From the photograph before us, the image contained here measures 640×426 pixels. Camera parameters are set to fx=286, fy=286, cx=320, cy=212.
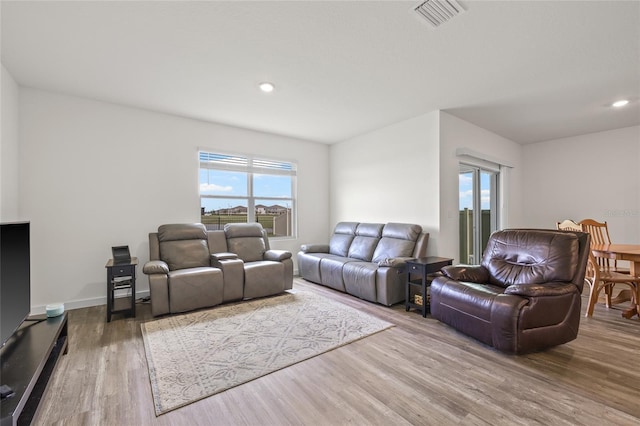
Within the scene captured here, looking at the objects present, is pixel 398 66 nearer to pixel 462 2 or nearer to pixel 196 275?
pixel 462 2

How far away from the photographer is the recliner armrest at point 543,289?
2283 millimetres

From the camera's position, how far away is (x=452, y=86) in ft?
10.5

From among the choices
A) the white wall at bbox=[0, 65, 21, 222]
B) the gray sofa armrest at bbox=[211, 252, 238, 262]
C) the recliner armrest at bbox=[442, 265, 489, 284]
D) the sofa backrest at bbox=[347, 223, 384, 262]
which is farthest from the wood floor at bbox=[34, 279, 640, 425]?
the sofa backrest at bbox=[347, 223, 384, 262]

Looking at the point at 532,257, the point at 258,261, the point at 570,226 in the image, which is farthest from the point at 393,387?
the point at 570,226

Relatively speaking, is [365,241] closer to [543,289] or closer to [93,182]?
[543,289]

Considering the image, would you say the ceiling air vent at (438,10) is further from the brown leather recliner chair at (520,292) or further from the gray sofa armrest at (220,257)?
the gray sofa armrest at (220,257)

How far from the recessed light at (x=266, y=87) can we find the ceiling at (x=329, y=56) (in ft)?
0.25

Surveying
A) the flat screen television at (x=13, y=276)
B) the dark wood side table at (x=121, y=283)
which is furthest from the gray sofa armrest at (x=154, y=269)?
the flat screen television at (x=13, y=276)

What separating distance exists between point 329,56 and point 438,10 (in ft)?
3.11

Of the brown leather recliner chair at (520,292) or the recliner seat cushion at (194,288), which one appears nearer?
the brown leather recliner chair at (520,292)

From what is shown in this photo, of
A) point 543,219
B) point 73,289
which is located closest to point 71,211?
point 73,289

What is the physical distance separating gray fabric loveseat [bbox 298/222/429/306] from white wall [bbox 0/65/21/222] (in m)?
3.63

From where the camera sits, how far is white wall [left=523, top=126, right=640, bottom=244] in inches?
190

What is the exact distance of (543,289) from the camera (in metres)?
2.30
